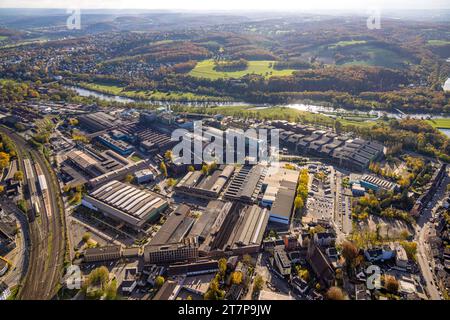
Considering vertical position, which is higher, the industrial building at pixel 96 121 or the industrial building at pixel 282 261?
the industrial building at pixel 96 121

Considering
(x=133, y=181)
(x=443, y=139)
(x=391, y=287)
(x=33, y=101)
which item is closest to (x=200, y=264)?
(x=391, y=287)

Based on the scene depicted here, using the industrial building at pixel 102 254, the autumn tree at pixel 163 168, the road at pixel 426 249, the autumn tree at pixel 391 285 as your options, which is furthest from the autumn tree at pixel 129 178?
the road at pixel 426 249

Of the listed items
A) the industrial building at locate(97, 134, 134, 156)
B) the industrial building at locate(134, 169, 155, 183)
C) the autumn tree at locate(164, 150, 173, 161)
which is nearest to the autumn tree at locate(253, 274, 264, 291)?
the industrial building at locate(134, 169, 155, 183)

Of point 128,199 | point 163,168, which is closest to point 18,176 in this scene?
point 128,199

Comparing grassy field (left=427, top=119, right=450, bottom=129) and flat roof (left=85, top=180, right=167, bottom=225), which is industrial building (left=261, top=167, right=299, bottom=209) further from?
grassy field (left=427, top=119, right=450, bottom=129)

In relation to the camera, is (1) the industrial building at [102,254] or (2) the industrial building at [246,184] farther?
(2) the industrial building at [246,184]

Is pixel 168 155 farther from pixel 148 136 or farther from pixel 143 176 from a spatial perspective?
pixel 148 136

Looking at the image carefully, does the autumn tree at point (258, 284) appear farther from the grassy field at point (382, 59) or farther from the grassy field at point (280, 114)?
the grassy field at point (382, 59)
